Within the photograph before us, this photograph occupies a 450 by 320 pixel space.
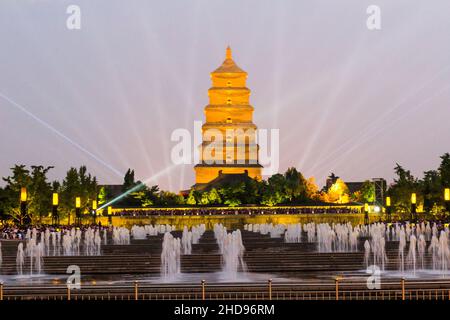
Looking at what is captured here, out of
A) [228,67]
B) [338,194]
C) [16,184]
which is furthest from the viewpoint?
Answer: [228,67]

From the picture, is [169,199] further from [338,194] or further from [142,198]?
[338,194]

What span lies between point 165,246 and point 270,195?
4931cm

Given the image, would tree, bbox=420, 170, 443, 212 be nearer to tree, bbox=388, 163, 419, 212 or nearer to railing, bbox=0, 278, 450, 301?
tree, bbox=388, 163, 419, 212

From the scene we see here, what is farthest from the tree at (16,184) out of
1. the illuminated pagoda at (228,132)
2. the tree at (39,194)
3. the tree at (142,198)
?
the illuminated pagoda at (228,132)

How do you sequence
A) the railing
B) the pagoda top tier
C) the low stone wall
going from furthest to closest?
the pagoda top tier
the low stone wall
the railing

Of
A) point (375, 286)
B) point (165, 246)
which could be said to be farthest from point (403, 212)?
point (375, 286)

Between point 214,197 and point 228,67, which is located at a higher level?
point 228,67

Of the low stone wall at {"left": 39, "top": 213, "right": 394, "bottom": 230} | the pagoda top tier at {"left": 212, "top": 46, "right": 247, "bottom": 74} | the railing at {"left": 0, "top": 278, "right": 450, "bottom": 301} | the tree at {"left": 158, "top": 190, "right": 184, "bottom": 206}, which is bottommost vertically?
the railing at {"left": 0, "top": 278, "right": 450, "bottom": 301}

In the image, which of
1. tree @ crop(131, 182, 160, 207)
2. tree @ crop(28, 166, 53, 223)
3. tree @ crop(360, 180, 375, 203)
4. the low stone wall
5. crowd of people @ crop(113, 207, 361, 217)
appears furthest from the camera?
tree @ crop(360, 180, 375, 203)

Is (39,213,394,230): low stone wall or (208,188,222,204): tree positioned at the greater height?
(208,188,222,204): tree

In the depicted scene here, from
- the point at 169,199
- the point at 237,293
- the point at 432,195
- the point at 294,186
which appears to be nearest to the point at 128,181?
the point at 169,199

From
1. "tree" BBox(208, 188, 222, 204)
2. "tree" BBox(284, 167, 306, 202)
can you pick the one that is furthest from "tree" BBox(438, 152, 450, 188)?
"tree" BBox(208, 188, 222, 204)
